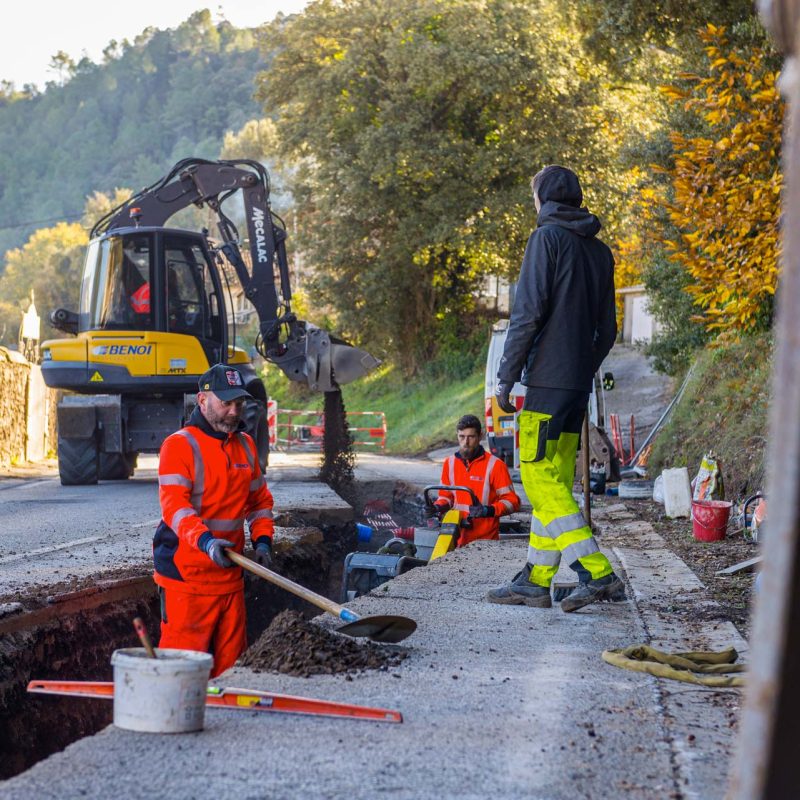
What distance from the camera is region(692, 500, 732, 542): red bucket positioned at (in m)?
9.51

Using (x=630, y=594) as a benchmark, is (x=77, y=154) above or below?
above

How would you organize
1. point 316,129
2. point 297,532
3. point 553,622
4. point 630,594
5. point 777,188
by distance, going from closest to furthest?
point 553,622 < point 630,594 < point 777,188 < point 297,532 < point 316,129

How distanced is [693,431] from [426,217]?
742 inches

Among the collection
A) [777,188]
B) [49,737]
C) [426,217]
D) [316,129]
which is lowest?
[49,737]

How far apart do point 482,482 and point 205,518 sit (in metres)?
3.43

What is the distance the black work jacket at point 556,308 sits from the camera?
19.9 ft

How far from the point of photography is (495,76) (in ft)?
102

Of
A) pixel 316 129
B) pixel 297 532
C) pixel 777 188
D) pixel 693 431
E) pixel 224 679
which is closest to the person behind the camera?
pixel 224 679

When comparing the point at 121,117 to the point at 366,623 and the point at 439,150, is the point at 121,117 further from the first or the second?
the point at 366,623

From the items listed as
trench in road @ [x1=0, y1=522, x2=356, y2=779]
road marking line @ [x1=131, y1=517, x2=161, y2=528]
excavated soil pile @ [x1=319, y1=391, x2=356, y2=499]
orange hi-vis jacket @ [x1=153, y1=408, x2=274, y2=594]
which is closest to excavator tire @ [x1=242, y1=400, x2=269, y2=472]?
excavated soil pile @ [x1=319, y1=391, x2=356, y2=499]

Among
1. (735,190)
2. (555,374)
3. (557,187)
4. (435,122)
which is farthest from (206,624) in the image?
(435,122)

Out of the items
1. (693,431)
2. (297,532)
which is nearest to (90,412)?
(297,532)

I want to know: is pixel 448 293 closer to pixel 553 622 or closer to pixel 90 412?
pixel 90 412

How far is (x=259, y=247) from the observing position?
55.2 feet
